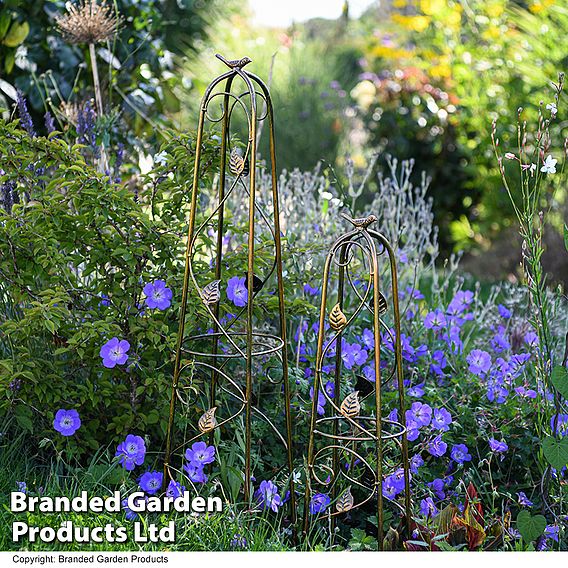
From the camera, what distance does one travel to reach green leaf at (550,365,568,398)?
187 cm

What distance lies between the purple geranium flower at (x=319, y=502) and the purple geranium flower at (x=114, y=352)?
25.2 inches

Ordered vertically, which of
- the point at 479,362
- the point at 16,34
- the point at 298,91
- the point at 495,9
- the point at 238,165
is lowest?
the point at 479,362

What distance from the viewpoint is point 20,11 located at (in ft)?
12.5

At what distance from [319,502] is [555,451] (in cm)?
62

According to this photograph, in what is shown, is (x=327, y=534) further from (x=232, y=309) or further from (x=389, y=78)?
Result: (x=389, y=78)

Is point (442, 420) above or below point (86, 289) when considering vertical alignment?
below

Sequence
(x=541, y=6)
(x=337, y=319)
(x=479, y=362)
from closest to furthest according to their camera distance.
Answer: (x=337, y=319) → (x=479, y=362) → (x=541, y=6)

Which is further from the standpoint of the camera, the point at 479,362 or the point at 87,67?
the point at 87,67

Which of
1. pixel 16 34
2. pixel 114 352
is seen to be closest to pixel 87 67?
pixel 16 34

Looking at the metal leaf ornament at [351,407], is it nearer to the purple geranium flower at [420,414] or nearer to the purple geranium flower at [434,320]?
the purple geranium flower at [420,414]

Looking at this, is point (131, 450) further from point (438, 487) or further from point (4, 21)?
point (4, 21)

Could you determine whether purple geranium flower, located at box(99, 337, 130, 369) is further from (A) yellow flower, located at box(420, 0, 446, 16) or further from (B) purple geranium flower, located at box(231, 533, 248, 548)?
(A) yellow flower, located at box(420, 0, 446, 16)

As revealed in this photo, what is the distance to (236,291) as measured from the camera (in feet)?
7.22
